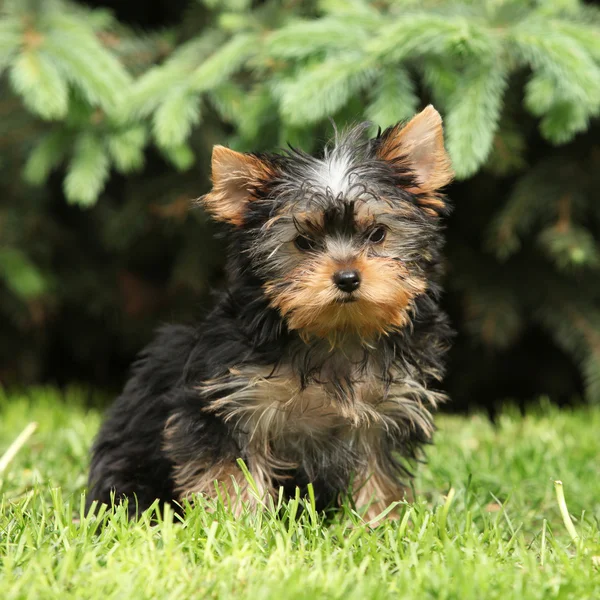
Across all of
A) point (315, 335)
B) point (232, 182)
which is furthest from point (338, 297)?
point (232, 182)

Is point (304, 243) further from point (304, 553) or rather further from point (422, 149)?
point (304, 553)

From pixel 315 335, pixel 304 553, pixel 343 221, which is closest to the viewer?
pixel 304 553

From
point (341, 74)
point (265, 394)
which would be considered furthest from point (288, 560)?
point (341, 74)

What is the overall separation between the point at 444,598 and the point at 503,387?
17.8ft

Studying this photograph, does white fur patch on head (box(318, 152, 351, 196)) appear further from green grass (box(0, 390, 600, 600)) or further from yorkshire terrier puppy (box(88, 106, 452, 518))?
green grass (box(0, 390, 600, 600))

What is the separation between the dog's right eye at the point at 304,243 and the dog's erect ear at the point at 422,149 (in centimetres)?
49

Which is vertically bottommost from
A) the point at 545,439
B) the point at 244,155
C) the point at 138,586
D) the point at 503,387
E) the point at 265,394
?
the point at 503,387

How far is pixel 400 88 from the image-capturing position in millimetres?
4625

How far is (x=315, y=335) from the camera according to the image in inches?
140

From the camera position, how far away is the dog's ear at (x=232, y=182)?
3.51m

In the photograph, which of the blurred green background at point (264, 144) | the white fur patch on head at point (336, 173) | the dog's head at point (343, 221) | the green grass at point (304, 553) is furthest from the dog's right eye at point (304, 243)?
the green grass at point (304, 553)

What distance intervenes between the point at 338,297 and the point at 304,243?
0.34 m

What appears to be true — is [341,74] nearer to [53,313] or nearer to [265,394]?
[265,394]

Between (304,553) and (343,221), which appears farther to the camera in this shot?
(343,221)
